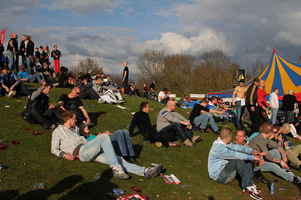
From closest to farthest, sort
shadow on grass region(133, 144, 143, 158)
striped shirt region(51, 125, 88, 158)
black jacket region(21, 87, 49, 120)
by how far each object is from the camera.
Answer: striped shirt region(51, 125, 88, 158) < shadow on grass region(133, 144, 143, 158) < black jacket region(21, 87, 49, 120)

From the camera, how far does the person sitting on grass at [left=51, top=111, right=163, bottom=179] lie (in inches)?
228

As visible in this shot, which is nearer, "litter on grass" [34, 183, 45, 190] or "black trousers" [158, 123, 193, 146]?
"litter on grass" [34, 183, 45, 190]

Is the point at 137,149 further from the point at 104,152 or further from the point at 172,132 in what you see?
the point at 104,152

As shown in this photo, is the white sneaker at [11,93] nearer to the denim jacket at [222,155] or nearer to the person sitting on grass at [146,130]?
the person sitting on grass at [146,130]

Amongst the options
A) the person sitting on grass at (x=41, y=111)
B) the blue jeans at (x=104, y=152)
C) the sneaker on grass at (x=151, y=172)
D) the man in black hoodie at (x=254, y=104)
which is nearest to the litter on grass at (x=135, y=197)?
the sneaker on grass at (x=151, y=172)

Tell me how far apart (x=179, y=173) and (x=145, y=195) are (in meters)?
1.76

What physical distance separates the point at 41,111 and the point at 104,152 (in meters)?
4.60

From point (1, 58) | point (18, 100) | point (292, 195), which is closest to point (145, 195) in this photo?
point (292, 195)

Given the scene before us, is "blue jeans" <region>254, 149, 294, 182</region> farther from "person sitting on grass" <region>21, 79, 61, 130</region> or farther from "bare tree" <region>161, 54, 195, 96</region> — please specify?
"bare tree" <region>161, 54, 195, 96</region>

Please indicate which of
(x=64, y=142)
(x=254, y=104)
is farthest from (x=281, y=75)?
(x=64, y=142)

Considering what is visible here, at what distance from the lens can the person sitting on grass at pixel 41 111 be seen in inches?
349

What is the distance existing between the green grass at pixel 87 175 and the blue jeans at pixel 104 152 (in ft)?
0.57

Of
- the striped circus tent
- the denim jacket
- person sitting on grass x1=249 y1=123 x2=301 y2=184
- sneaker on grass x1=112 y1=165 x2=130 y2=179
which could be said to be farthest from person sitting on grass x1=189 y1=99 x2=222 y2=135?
the striped circus tent

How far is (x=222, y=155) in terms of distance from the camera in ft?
19.4
